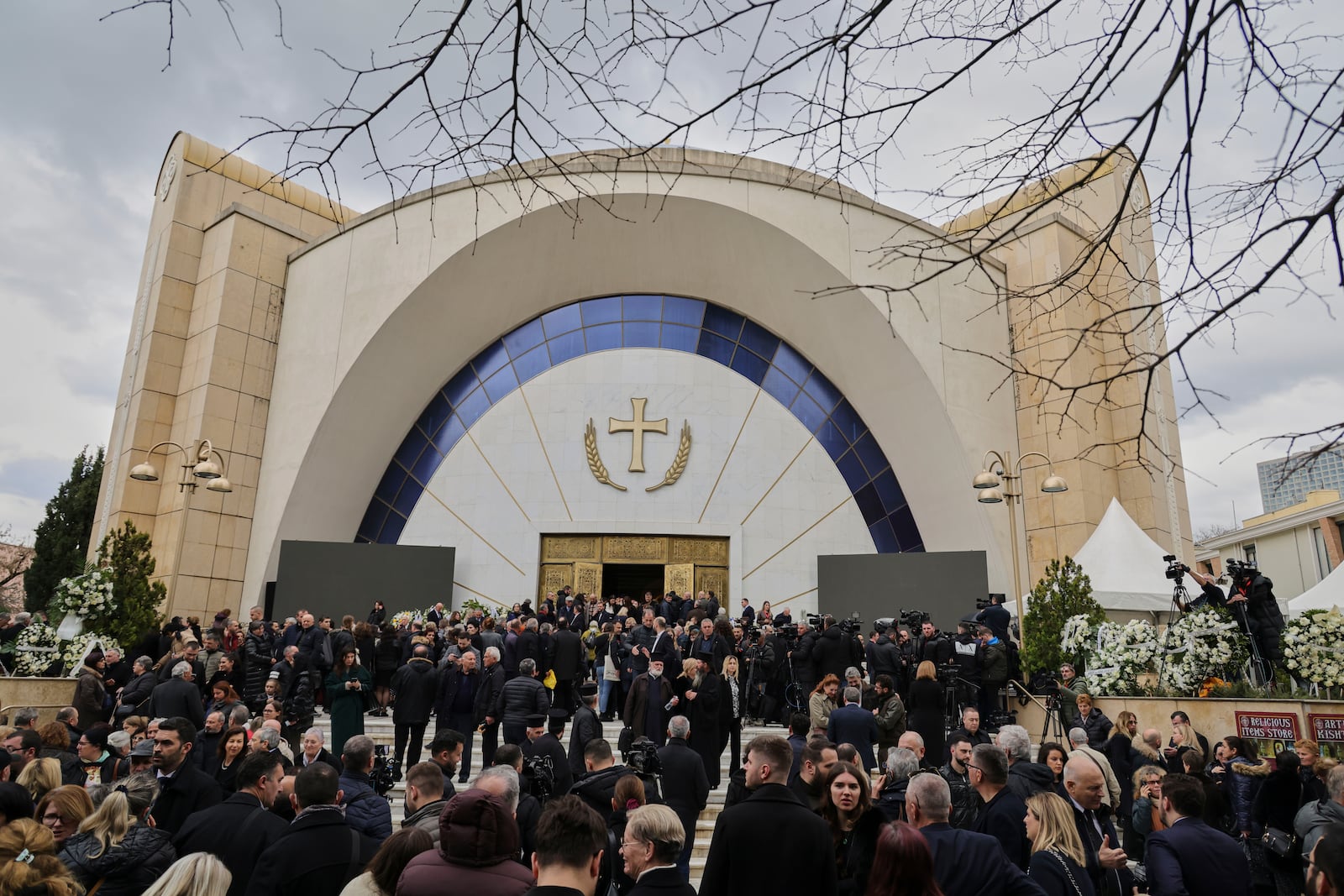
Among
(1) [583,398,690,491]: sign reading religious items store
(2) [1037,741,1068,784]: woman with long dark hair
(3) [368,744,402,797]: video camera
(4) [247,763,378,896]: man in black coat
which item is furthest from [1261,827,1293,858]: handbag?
(1) [583,398,690,491]: sign reading religious items store

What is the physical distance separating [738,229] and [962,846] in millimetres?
17907

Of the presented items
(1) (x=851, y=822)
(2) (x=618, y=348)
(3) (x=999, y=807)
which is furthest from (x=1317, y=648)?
(2) (x=618, y=348)

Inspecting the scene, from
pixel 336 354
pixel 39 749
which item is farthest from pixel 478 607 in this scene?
pixel 39 749

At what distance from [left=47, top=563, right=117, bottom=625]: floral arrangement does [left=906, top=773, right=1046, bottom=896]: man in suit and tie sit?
504 inches

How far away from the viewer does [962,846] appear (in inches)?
125

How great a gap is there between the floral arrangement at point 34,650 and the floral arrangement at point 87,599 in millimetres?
514

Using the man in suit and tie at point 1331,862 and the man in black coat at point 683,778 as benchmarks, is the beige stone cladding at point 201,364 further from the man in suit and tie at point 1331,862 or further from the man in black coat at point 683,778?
the man in suit and tie at point 1331,862

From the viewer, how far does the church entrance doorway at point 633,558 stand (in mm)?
20453

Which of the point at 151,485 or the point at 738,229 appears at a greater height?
the point at 738,229

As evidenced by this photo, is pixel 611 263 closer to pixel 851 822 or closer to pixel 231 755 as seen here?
pixel 231 755

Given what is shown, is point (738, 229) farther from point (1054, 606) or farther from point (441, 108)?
point (441, 108)

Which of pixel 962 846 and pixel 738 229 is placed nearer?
pixel 962 846

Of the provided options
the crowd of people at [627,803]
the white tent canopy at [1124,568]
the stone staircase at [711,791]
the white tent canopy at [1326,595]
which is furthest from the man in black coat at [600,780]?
the white tent canopy at [1326,595]

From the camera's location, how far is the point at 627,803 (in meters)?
4.16
